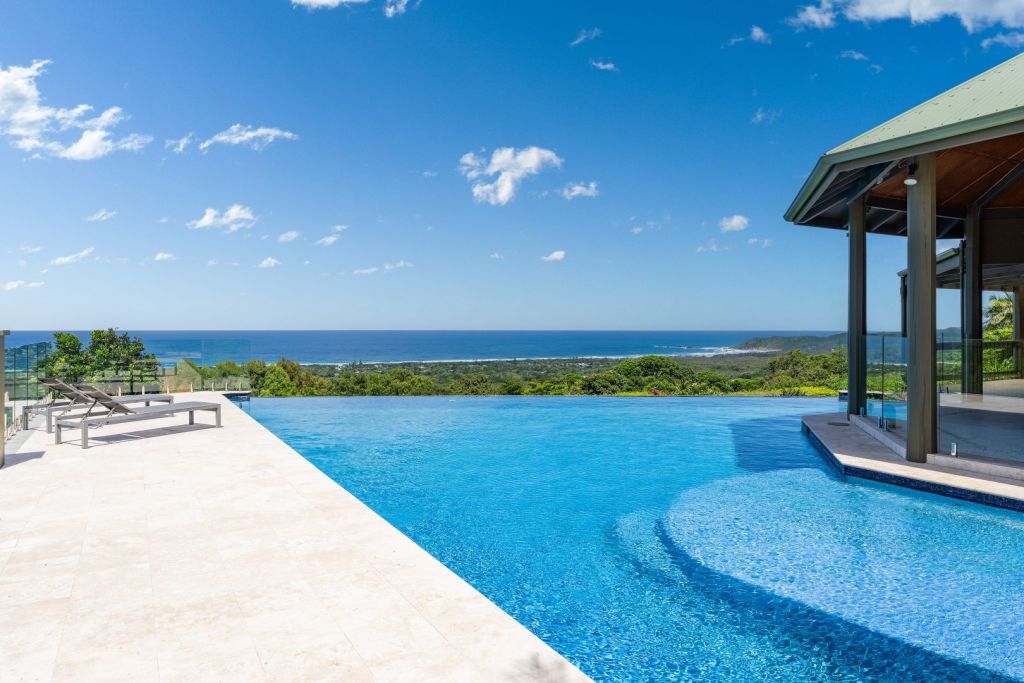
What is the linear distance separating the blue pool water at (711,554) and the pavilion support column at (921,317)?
0.98m

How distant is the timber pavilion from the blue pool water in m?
1.25

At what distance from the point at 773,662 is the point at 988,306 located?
23736 millimetres

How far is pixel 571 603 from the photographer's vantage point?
3924 mm

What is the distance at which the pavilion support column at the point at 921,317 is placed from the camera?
6.67 m

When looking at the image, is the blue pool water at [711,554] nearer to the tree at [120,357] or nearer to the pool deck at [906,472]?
the pool deck at [906,472]

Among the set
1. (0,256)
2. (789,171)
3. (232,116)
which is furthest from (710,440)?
(0,256)

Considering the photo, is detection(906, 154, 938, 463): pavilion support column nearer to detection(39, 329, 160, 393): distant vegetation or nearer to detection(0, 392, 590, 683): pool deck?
detection(0, 392, 590, 683): pool deck

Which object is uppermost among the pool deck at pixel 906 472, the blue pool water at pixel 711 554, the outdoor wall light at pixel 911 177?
the outdoor wall light at pixel 911 177

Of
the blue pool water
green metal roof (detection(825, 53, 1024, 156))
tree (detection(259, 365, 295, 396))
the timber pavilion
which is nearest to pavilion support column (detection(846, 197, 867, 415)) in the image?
the timber pavilion

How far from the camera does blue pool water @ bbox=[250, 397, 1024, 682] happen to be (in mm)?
3320

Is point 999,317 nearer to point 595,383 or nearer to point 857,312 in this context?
point 595,383

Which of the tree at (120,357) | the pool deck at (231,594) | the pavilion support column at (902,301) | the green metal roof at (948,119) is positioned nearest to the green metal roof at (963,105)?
the green metal roof at (948,119)

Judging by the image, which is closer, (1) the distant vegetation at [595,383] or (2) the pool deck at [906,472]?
(2) the pool deck at [906,472]

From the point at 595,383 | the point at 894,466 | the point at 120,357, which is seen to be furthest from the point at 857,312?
the point at 120,357
